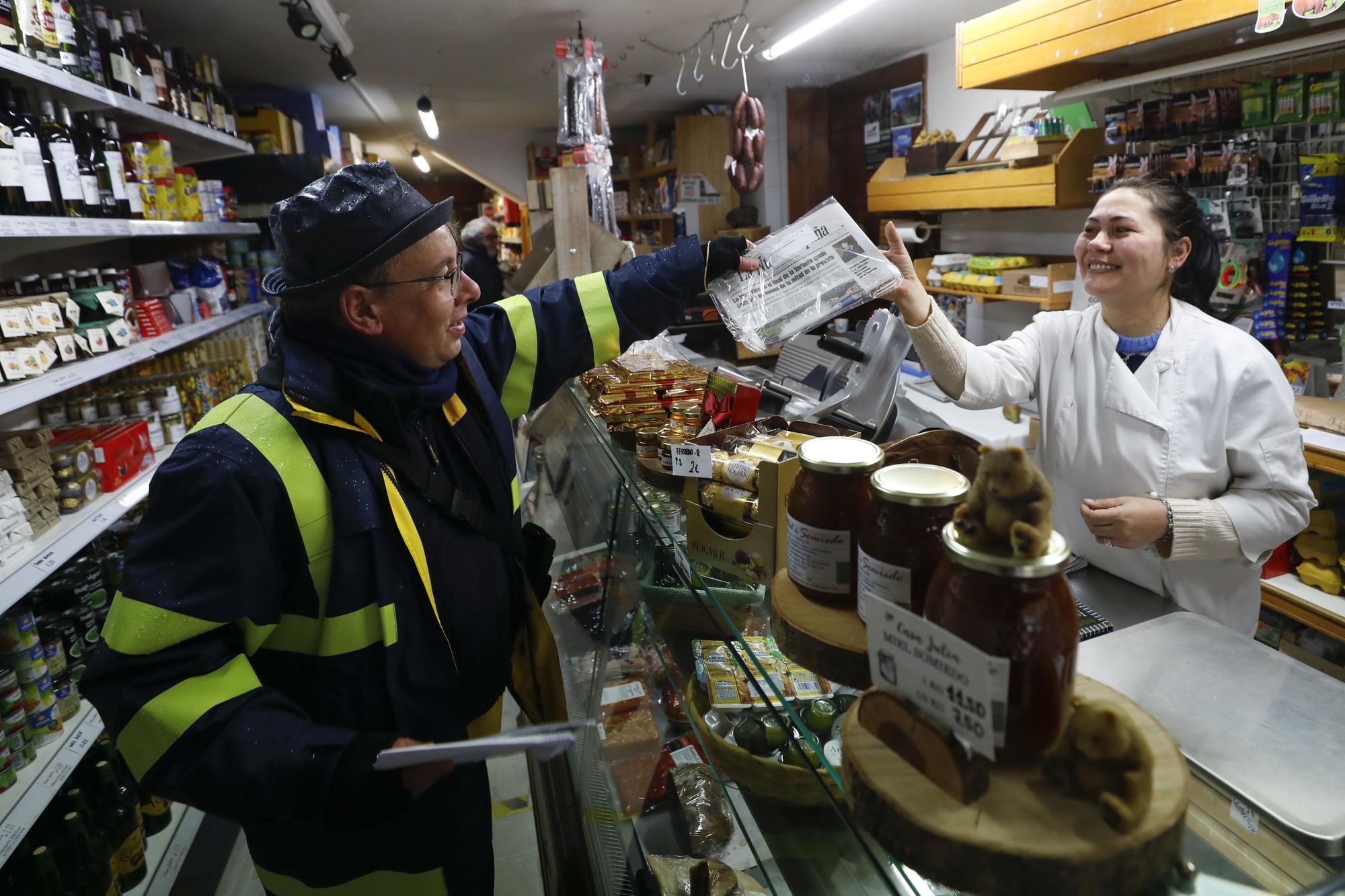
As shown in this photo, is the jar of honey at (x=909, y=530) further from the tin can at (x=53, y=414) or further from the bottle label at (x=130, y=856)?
the tin can at (x=53, y=414)

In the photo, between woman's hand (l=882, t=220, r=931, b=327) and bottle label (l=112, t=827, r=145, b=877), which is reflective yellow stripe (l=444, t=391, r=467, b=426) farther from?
bottle label (l=112, t=827, r=145, b=877)

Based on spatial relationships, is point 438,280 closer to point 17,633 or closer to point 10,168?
point 10,168

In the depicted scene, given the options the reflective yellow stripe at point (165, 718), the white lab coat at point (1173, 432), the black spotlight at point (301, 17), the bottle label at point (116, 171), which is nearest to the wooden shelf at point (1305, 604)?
the white lab coat at point (1173, 432)

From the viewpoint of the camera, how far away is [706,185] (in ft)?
24.1

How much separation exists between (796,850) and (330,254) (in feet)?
3.82

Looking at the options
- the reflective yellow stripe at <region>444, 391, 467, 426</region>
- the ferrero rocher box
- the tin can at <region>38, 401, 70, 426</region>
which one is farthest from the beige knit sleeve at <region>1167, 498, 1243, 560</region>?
the tin can at <region>38, 401, 70, 426</region>

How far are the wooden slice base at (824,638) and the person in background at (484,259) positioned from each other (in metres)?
4.94

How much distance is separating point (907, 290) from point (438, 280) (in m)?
0.99

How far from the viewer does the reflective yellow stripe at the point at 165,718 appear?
112 cm

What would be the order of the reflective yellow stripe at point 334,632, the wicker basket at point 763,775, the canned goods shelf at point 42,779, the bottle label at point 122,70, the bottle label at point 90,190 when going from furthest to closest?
1. the bottle label at point 122,70
2. the bottle label at point 90,190
3. the canned goods shelf at point 42,779
4. the reflective yellow stripe at point 334,632
5. the wicker basket at point 763,775

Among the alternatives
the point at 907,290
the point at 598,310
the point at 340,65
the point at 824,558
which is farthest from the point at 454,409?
the point at 340,65

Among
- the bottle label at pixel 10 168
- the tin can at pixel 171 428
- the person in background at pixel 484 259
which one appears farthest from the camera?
the person in background at pixel 484 259

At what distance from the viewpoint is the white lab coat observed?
168 centimetres

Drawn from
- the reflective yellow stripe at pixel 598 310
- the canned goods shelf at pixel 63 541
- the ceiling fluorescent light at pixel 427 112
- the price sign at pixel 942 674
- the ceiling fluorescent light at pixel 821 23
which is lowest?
the canned goods shelf at pixel 63 541
